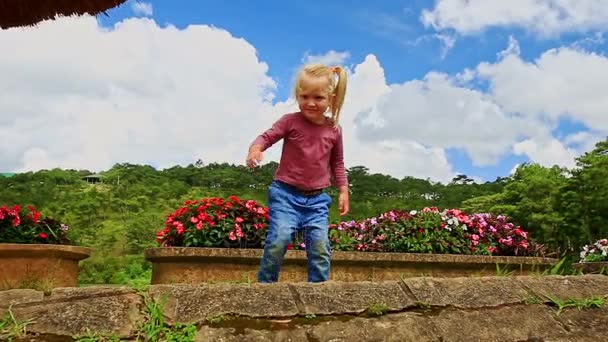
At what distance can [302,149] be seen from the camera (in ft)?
12.3

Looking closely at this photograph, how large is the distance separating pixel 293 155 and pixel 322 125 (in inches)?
11.1

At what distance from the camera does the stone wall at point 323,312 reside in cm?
213

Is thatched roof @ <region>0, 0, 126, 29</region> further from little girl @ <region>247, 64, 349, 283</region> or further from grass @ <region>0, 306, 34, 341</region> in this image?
grass @ <region>0, 306, 34, 341</region>

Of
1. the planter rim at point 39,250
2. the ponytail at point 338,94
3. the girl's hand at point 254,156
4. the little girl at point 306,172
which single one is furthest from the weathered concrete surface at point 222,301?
the planter rim at point 39,250

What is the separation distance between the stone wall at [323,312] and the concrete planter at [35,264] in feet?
13.7

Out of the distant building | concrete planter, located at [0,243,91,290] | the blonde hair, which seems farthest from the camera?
the distant building

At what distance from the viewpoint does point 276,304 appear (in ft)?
7.68

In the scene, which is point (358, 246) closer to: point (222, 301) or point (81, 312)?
point (222, 301)

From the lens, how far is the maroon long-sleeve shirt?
12.1ft

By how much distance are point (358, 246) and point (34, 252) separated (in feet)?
12.2

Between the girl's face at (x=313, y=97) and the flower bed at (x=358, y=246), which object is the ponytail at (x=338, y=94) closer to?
the girl's face at (x=313, y=97)

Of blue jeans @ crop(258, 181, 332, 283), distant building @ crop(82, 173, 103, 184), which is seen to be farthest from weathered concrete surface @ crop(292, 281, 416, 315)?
distant building @ crop(82, 173, 103, 184)

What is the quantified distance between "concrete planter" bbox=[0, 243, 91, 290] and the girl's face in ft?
12.1

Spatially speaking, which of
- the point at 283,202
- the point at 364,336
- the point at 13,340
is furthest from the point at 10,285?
the point at 364,336
